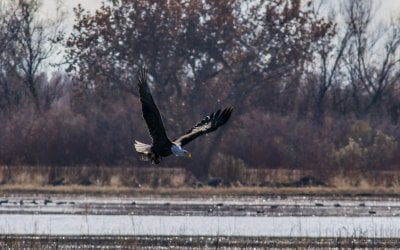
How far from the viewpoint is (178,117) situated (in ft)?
176

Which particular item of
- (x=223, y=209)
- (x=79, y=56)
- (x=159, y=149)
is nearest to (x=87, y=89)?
(x=79, y=56)

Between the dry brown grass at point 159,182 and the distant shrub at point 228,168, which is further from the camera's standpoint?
the distant shrub at point 228,168

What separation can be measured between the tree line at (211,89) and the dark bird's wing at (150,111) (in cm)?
2404

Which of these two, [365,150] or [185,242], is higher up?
[365,150]

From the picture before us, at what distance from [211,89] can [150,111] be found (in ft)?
112

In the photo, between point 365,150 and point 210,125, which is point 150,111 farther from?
point 365,150

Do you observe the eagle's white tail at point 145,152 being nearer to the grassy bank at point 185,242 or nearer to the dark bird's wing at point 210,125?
the dark bird's wing at point 210,125

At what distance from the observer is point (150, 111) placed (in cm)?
2147

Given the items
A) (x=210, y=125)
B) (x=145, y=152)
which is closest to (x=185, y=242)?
(x=145, y=152)

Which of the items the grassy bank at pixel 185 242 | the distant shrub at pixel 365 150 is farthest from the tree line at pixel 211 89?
the grassy bank at pixel 185 242

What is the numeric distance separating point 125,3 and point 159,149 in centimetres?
3378

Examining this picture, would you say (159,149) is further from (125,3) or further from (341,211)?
(125,3)

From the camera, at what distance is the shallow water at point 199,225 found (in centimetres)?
2833

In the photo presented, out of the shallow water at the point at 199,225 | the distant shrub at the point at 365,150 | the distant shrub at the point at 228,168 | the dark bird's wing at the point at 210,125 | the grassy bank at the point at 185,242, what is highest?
the distant shrub at the point at 365,150
